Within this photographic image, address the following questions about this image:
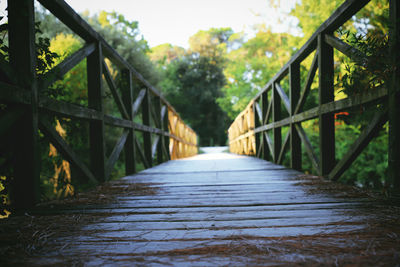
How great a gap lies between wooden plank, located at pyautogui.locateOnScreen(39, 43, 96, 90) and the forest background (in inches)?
3.5

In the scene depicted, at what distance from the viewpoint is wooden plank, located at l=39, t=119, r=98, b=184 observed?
176cm

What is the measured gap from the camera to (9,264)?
907mm

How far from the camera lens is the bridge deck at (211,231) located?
3.07ft

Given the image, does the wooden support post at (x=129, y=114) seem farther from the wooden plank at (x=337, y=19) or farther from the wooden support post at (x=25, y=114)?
the wooden plank at (x=337, y=19)

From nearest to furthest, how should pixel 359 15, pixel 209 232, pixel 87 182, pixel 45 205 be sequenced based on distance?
pixel 209 232
pixel 45 205
pixel 87 182
pixel 359 15

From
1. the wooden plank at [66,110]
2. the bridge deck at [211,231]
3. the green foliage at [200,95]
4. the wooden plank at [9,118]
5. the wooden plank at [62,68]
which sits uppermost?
the green foliage at [200,95]

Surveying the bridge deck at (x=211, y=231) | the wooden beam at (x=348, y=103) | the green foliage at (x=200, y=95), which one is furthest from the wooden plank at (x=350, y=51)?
the green foliage at (x=200, y=95)

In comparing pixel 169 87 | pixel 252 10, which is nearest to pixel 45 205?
pixel 252 10

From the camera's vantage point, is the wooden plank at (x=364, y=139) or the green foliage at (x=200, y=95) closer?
the wooden plank at (x=364, y=139)

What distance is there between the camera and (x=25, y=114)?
158 cm

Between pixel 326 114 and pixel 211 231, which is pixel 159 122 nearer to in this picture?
pixel 326 114

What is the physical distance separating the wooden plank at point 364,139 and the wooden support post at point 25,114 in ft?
7.63

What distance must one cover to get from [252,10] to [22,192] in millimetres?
13055

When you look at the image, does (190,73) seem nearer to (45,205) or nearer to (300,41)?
(300,41)
